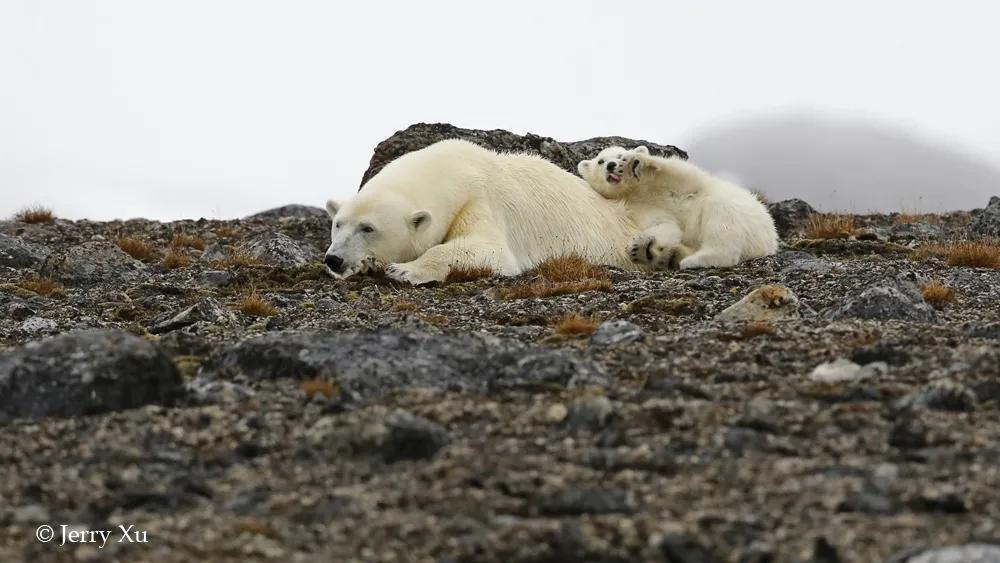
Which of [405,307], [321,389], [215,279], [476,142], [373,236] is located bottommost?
[321,389]

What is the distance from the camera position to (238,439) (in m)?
5.95

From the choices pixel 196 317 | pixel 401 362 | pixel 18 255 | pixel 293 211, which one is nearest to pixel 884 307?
pixel 401 362

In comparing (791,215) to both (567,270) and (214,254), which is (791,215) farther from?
(214,254)

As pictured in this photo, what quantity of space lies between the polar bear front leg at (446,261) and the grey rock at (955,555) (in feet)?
30.8

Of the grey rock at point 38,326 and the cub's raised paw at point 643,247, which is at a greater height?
the cub's raised paw at point 643,247

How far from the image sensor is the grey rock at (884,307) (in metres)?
9.52

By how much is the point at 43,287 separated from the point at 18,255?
3.31 meters

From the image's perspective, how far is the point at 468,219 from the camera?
14.6 metres

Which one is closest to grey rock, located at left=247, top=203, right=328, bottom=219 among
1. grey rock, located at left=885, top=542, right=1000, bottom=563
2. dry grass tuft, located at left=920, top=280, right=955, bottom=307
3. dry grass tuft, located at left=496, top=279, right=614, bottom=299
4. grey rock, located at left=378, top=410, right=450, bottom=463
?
dry grass tuft, located at left=496, top=279, right=614, bottom=299

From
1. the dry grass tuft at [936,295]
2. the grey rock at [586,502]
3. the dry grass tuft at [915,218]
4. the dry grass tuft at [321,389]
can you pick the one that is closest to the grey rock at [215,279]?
the dry grass tuft at [321,389]

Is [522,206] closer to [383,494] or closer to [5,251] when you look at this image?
[5,251]

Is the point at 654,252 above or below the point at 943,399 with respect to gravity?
above

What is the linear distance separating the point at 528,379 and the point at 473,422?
844 millimetres

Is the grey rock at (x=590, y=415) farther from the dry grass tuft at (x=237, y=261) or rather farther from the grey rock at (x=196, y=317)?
the dry grass tuft at (x=237, y=261)
